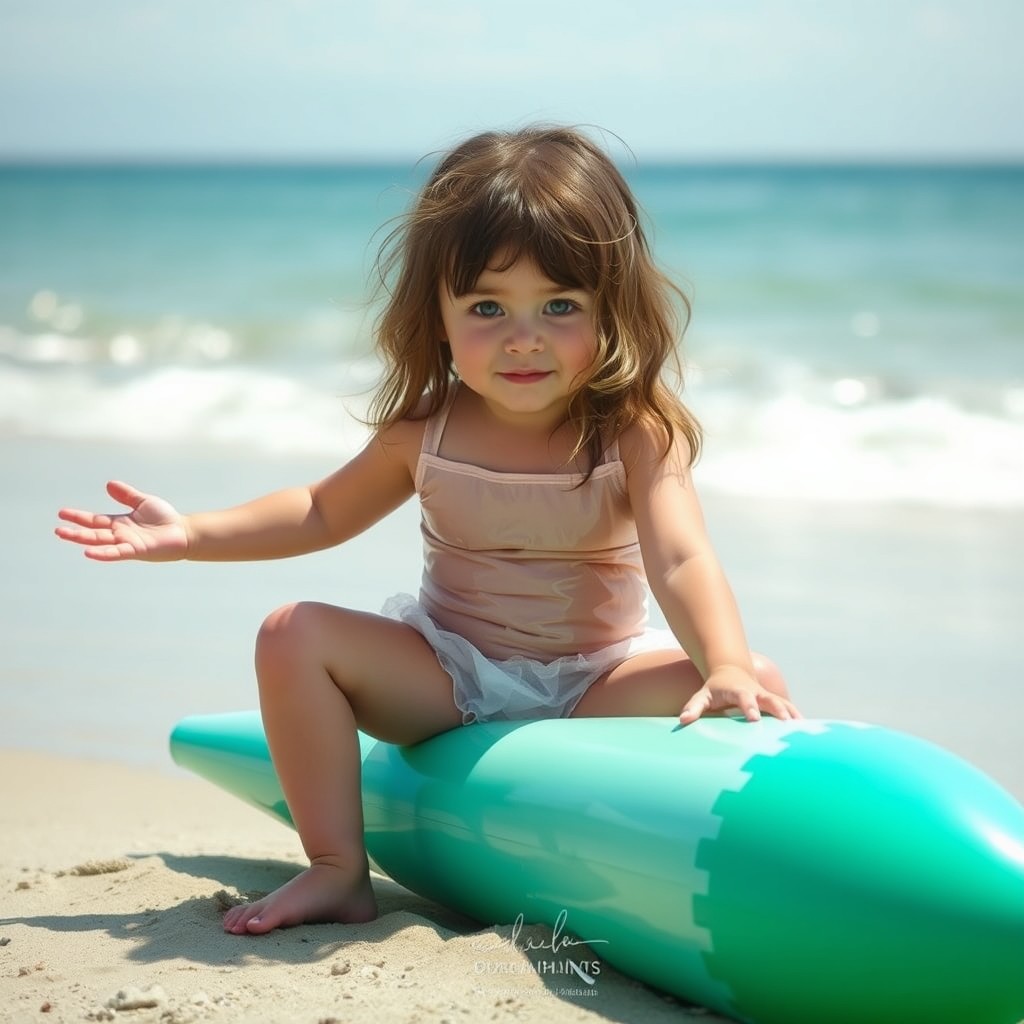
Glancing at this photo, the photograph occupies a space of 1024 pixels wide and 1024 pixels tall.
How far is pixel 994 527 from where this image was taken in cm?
541

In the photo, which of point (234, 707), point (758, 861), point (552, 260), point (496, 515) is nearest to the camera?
point (758, 861)

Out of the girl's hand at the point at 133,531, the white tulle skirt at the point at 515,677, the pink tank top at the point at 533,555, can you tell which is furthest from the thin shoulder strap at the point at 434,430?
the girl's hand at the point at 133,531

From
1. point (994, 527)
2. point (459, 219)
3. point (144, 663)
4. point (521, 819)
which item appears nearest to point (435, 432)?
point (459, 219)

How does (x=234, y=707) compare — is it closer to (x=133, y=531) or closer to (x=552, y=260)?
(x=133, y=531)

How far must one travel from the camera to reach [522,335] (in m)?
2.39

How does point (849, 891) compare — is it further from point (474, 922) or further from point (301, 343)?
point (301, 343)

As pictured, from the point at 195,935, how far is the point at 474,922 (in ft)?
1.42

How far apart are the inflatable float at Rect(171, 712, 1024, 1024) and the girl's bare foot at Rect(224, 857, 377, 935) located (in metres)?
0.15

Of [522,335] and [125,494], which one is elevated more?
[522,335]

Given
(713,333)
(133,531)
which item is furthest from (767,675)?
(713,333)

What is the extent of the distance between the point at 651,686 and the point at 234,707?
61.2 inches

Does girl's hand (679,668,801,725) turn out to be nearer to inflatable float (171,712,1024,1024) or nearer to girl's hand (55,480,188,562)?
inflatable float (171,712,1024,1024)

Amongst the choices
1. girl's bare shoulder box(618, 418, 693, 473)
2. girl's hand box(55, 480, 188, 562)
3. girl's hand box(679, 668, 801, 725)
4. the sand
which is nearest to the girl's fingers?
girl's hand box(55, 480, 188, 562)

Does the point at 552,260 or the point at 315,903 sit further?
the point at 552,260
